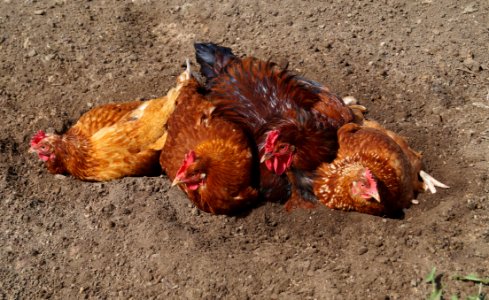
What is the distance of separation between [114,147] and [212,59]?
0.97 metres

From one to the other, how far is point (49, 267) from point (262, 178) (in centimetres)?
142

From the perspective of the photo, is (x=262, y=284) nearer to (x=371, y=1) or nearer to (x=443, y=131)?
(x=443, y=131)

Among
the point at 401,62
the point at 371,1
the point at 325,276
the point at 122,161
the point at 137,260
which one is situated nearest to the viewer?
the point at 325,276

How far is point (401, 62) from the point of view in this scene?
4.46m

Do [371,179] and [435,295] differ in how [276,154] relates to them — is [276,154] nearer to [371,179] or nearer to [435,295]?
[371,179]

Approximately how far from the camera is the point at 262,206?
3.56 meters

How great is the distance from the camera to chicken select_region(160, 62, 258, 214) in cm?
339

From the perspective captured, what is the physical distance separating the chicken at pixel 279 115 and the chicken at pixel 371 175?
3.6 inches

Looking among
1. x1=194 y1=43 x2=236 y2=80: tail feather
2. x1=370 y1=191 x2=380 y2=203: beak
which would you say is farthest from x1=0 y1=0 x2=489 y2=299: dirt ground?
x1=194 y1=43 x2=236 y2=80: tail feather

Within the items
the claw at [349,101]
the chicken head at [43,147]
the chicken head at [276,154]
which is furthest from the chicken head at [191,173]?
the claw at [349,101]

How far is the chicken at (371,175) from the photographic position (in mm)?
3340

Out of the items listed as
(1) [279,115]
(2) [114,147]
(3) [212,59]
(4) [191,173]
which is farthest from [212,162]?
(3) [212,59]

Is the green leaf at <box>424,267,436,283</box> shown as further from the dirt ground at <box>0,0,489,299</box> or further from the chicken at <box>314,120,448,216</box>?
the chicken at <box>314,120,448,216</box>

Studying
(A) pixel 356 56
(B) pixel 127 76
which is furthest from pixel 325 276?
(B) pixel 127 76
